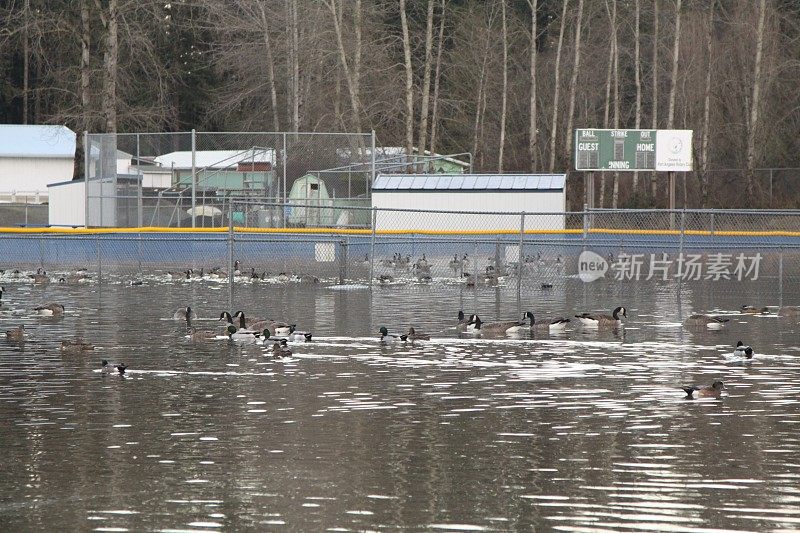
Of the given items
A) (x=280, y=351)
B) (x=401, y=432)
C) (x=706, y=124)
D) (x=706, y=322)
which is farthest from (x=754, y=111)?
(x=401, y=432)

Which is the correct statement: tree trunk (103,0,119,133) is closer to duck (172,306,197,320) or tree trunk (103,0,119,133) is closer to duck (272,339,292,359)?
duck (172,306,197,320)

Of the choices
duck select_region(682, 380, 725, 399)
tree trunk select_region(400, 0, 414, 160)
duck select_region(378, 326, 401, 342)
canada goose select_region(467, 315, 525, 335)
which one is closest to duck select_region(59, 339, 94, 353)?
duck select_region(378, 326, 401, 342)

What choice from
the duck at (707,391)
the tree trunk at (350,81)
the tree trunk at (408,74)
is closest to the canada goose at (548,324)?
the duck at (707,391)

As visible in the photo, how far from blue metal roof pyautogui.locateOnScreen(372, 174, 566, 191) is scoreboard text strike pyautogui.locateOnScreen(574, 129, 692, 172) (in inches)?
43.9

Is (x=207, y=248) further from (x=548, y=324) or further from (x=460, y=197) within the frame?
(x=548, y=324)

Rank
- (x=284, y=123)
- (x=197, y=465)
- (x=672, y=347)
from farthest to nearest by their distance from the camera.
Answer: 1. (x=284, y=123)
2. (x=672, y=347)
3. (x=197, y=465)

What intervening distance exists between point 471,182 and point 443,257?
6697 mm

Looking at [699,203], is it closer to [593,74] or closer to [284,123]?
[593,74]

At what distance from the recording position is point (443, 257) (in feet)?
116

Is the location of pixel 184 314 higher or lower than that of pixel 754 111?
lower

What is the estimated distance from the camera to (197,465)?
33.1 feet

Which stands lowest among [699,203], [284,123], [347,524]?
[347,524]

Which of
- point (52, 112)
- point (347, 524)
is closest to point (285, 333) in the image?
point (347, 524)

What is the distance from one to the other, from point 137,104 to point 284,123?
32.8 ft
